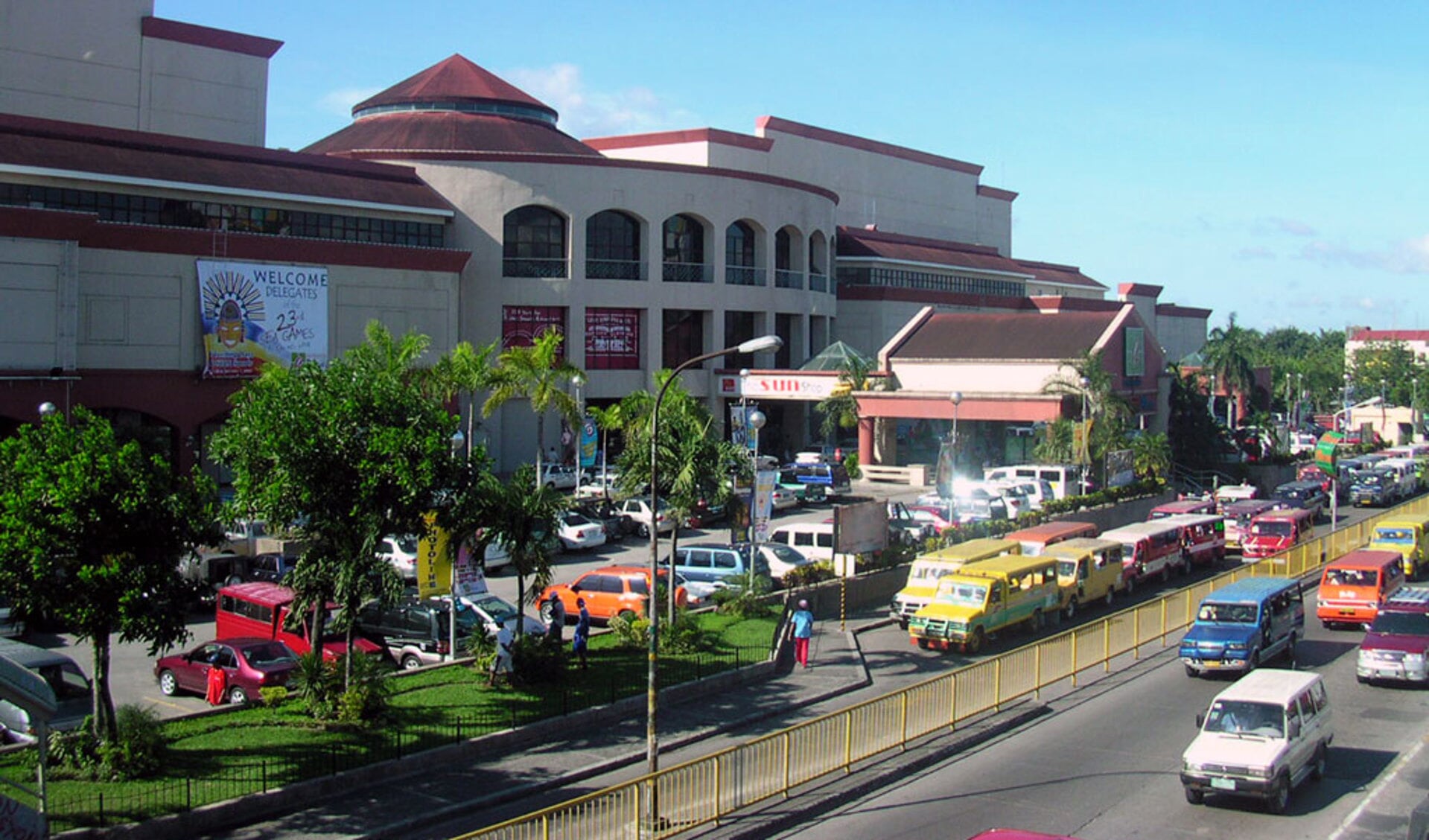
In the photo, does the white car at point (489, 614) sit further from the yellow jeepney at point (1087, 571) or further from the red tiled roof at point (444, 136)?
the red tiled roof at point (444, 136)

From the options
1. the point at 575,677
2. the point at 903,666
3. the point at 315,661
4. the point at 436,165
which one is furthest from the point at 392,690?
the point at 436,165

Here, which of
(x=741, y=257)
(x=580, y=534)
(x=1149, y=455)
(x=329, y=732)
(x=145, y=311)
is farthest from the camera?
(x=741, y=257)

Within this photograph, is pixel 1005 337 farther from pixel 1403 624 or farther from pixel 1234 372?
pixel 1403 624

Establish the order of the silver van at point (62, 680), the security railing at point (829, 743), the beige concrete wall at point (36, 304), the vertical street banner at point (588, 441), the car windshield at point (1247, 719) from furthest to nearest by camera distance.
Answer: the vertical street banner at point (588, 441), the beige concrete wall at point (36, 304), the silver van at point (62, 680), the car windshield at point (1247, 719), the security railing at point (829, 743)

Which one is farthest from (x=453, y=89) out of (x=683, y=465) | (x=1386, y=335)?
(x=1386, y=335)

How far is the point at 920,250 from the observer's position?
296 ft

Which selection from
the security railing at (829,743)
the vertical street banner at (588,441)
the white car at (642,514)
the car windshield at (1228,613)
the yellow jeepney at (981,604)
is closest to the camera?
the security railing at (829,743)

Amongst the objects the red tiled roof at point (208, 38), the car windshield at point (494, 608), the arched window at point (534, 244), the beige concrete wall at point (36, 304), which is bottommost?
the car windshield at point (494, 608)

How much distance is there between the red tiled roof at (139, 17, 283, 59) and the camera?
60.3 m

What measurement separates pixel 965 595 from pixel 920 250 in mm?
61433

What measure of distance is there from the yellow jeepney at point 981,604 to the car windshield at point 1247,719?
10233 millimetres

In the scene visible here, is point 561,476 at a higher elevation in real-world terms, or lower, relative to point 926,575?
higher

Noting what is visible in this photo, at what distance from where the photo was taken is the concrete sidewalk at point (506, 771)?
1844 cm

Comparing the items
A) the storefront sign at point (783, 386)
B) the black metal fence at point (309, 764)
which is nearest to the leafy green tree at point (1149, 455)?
the storefront sign at point (783, 386)
